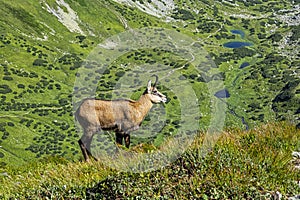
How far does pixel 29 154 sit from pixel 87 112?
191m

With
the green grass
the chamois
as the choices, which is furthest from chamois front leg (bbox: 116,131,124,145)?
the green grass

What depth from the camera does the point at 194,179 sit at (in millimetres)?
8914

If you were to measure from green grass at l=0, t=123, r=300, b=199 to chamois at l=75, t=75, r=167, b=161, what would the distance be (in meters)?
4.19

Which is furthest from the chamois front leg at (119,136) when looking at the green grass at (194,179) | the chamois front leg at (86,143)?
the green grass at (194,179)

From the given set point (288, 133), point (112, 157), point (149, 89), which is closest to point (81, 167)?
point (112, 157)

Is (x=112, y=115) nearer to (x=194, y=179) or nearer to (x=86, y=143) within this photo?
(x=86, y=143)

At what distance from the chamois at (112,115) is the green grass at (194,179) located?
4191mm

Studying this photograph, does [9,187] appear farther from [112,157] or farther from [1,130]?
[1,130]

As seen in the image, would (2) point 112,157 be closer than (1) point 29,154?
Yes

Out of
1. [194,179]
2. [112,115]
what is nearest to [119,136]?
[112,115]

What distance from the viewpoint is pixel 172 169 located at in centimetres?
948

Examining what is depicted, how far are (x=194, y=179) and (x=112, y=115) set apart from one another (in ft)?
25.4

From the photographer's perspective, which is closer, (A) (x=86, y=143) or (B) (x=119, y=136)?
(A) (x=86, y=143)

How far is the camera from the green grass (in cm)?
868
